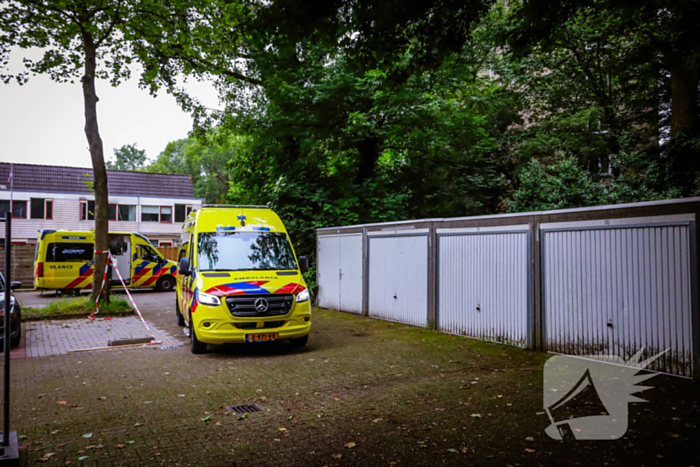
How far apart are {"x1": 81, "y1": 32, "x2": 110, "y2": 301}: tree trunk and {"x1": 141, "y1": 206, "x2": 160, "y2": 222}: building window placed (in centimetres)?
2914

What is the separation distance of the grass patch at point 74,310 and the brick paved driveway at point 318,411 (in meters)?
5.67

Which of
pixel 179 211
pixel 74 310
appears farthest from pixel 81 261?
pixel 179 211

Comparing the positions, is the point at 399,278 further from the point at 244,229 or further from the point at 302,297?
the point at 244,229

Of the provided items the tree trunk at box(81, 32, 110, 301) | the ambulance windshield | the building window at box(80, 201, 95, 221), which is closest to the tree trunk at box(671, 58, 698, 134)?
the ambulance windshield

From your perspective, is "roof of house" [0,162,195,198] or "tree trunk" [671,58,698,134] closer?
"tree trunk" [671,58,698,134]

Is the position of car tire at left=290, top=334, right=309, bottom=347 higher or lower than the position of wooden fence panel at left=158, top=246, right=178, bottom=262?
lower

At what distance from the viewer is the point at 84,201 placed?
40.6m

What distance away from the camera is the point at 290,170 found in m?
18.3

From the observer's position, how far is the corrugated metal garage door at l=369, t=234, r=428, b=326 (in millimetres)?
12180

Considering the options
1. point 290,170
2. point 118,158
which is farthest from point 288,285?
point 118,158

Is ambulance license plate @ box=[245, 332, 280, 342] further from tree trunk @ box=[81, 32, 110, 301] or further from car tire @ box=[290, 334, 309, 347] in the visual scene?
tree trunk @ box=[81, 32, 110, 301]

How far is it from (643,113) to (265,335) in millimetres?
18499

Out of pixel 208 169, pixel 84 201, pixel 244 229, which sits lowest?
pixel 244 229

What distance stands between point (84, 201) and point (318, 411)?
40543 mm
